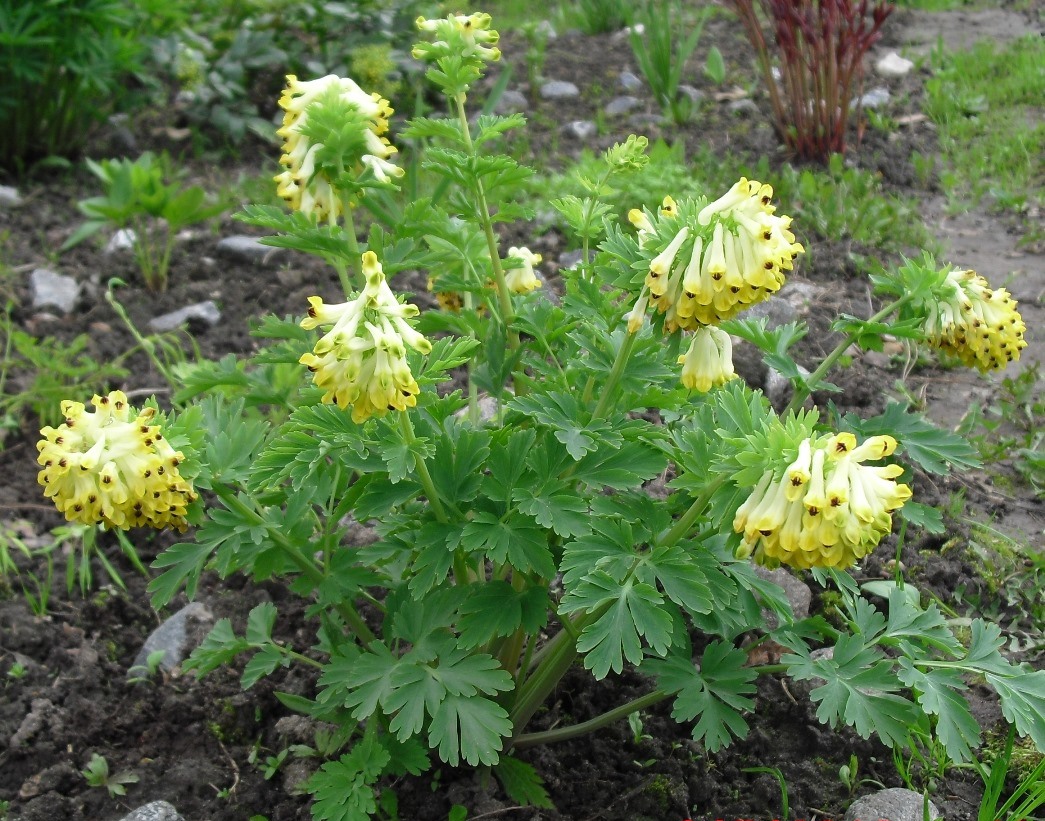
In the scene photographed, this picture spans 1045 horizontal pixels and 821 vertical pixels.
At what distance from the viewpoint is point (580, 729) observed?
2539 mm

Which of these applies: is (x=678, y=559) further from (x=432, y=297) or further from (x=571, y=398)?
(x=432, y=297)

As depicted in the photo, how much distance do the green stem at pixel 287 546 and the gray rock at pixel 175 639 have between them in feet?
2.65

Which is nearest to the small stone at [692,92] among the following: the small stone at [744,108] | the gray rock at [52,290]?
the small stone at [744,108]

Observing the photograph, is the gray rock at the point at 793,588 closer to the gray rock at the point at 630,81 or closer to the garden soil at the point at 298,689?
the garden soil at the point at 298,689

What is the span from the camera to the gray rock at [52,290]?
183 inches

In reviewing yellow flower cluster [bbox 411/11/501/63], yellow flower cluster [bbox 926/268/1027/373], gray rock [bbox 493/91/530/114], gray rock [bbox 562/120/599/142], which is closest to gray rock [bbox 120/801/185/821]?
yellow flower cluster [bbox 411/11/501/63]

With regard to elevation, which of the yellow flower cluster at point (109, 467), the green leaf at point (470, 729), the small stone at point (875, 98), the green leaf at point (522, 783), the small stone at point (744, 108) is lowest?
the green leaf at point (522, 783)

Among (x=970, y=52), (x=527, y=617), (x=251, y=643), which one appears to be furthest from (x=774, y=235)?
(x=970, y=52)

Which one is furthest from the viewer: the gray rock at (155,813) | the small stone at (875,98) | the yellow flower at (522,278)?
the small stone at (875,98)

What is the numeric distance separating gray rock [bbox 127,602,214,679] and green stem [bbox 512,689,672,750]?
114 centimetres

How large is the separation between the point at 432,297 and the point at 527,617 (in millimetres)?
2678

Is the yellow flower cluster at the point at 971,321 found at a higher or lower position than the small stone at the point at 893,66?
higher

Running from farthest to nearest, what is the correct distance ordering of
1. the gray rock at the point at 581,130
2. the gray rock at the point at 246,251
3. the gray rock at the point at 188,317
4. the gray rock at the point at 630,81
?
the gray rock at the point at 630,81 < the gray rock at the point at 581,130 < the gray rock at the point at 246,251 < the gray rock at the point at 188,317

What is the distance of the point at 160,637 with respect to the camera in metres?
3.16
